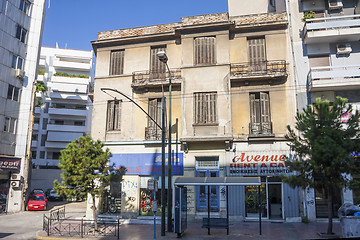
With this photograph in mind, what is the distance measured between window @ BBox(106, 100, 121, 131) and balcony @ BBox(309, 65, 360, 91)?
1306 cm

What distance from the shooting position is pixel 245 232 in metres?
14.5

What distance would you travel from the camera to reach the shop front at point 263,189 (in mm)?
17578

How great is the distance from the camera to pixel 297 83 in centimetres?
1855

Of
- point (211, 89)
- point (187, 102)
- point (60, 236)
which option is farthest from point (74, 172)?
point (211, 89)

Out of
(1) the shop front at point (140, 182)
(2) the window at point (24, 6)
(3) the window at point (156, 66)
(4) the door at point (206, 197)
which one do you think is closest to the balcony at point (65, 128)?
(2) the window at point (24, 6)

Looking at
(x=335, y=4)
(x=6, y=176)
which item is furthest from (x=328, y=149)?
(x=6, y=176)

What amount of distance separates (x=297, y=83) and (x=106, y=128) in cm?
1333

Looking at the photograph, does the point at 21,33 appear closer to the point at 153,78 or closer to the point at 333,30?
the point at 153,78

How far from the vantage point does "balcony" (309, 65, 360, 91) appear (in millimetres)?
17391

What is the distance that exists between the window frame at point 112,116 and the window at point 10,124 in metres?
10.0

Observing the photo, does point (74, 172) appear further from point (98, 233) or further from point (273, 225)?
point (273, 225)

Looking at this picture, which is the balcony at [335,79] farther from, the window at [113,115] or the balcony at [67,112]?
the balcony at [67,112]

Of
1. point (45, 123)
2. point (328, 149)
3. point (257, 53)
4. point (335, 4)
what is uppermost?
point (335, 4)

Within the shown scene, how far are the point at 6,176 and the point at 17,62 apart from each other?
32.9 feet
